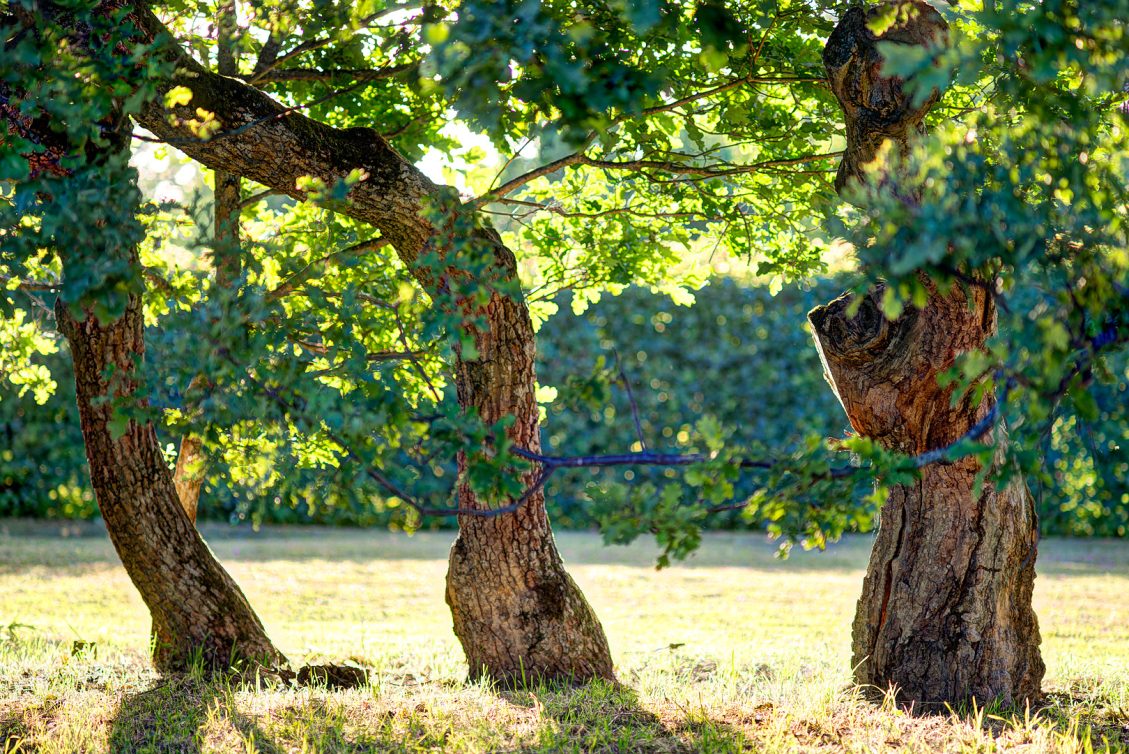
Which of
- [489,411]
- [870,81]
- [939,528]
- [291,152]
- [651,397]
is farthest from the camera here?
[651,397]

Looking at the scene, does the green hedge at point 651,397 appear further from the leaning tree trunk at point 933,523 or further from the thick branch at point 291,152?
the thick branch at point 291,152

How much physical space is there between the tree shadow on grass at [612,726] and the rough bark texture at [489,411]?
0.22 m

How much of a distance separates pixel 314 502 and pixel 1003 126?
213 centimetres

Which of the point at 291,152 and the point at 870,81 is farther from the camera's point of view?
the point at 291,152

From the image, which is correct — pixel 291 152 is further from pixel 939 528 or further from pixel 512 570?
pixel 939 528

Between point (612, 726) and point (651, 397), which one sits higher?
point (651, 397)

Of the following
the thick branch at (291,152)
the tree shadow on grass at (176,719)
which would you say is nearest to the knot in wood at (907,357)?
the thick branch at (291,152)

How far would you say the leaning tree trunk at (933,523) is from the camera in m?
3.93

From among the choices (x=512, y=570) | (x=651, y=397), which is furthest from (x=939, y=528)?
(x=651, y=397)

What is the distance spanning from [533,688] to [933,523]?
1.66m

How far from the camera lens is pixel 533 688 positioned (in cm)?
426

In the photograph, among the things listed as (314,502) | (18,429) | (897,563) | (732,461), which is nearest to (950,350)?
(897,563)

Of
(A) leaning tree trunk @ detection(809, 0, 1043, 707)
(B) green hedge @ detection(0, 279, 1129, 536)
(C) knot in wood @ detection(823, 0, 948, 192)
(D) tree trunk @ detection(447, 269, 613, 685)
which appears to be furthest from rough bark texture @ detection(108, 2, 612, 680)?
(B) green hedge @ detection(0, 279, 1129, 536)

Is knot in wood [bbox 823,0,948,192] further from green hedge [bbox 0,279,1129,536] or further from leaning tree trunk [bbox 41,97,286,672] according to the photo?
green hedge [bbox 0,279,1129,536]
